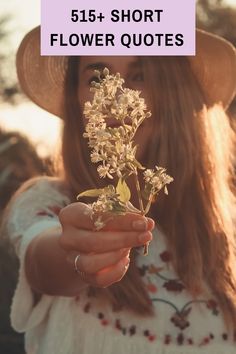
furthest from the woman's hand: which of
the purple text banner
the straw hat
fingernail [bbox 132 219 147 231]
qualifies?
the straw hat

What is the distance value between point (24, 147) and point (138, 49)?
1169 millimetres

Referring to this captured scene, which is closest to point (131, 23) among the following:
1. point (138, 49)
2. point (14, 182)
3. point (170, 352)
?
point (138, 49)

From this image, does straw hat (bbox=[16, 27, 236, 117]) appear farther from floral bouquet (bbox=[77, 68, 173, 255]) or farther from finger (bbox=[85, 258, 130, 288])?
floral bouquet (bbox=[77, 68, 173, 255])

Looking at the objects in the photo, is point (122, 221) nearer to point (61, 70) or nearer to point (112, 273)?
point (112, 273)

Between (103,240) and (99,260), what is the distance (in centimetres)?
3

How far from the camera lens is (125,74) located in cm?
155

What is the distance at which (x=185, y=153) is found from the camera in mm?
1566

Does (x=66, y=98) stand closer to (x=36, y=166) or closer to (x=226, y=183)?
(x=226, y=183)

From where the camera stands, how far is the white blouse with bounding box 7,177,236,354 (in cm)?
151

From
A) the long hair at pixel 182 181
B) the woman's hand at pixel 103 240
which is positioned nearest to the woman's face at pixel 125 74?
the long hair at pixel 182 181

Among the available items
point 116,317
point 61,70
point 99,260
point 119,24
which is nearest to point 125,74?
point 119,24

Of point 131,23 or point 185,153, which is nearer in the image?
point 131,23

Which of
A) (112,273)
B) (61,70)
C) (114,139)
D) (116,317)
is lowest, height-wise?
(116,317)

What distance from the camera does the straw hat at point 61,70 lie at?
1.73m
